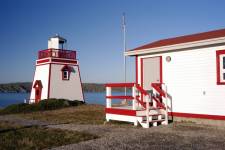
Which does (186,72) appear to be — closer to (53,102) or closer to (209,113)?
(209,113)

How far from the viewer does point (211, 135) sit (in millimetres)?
9719

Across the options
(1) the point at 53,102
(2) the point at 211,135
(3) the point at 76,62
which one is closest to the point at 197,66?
(2) the point at 211,135

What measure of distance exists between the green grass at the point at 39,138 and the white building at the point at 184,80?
124 inches

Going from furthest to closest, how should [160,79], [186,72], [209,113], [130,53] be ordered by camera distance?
[130,53] → [160,79] → [186,72] → [209,113]

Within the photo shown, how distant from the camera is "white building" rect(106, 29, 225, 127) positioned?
11.8 m

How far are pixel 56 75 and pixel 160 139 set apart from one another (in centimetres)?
2205

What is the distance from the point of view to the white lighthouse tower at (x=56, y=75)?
29.5 metres

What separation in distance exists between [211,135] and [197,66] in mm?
3651

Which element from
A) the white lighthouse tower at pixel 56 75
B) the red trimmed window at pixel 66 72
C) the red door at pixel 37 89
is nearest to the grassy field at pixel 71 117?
the white lighthouse tower at pixel 56 75

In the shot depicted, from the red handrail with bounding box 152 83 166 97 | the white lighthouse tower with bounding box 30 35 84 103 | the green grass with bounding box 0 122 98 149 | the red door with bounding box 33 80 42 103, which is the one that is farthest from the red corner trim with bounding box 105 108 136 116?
the red door with bounding box 33 80 42 103

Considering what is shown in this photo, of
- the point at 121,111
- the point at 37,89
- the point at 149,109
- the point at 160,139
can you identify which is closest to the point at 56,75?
the point at 37,89

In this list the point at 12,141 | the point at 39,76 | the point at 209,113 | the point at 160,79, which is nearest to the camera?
the point at 12,141

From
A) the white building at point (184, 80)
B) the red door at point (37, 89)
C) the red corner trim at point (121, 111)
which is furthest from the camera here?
the red door at point (37, 89)

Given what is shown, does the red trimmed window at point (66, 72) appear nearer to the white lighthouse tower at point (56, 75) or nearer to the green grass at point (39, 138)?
the white lighthouse tower at point (56, 75)
